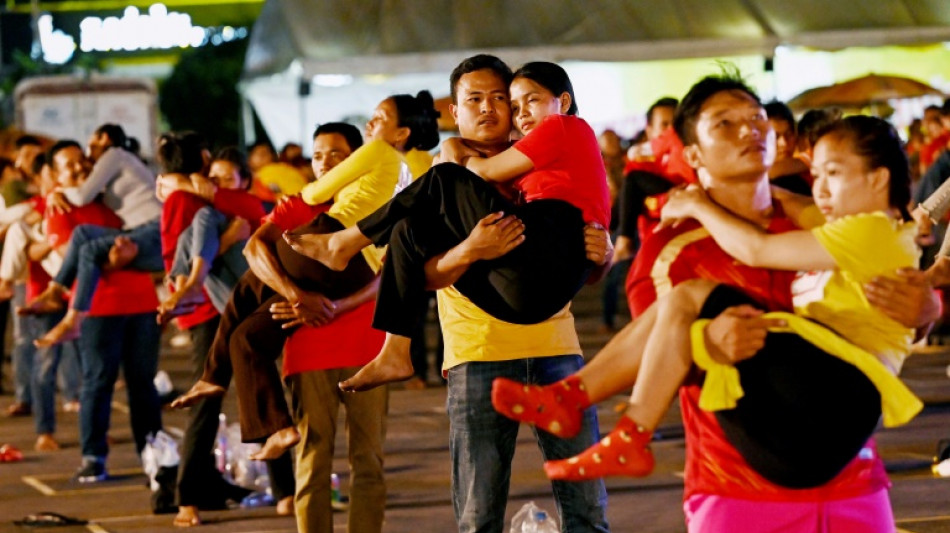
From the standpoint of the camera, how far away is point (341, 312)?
7344 millimetres

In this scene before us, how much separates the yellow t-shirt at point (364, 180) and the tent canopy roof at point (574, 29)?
17.0 m

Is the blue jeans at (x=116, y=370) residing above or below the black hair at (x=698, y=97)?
below

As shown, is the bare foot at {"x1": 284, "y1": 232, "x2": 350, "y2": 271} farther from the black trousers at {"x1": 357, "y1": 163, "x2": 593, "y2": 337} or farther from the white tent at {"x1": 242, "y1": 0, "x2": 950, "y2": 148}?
the white tent at {"x1": 242, "y1": 0, "x2": 950, "y2": 148}

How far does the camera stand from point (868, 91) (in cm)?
2362

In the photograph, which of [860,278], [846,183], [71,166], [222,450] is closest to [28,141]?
[71,166]

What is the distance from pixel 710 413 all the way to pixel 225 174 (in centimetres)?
679

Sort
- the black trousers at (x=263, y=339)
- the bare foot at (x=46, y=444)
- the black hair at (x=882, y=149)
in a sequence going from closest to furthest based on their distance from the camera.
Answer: the black hair at (x=882, y=149) → the black trousers at (x=263, y=339) → the bare foot at (x=46, y=444)

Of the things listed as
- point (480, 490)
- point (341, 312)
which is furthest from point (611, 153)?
point (480, 490)

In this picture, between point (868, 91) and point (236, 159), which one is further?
point (868, 91)

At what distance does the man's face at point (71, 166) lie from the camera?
1183cm

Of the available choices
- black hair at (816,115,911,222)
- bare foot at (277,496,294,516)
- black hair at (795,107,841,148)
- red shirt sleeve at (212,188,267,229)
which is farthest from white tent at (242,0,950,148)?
black hair at (816,115,911,222)

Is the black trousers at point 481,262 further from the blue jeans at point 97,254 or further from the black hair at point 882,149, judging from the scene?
the blue jeans at point 97,254

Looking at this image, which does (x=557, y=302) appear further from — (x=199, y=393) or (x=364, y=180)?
(x=199, y=393)

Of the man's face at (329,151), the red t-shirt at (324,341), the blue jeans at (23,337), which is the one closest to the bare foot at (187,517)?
the red t-shirt at (324,341)
